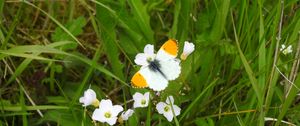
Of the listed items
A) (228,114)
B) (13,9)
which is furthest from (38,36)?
(228,114)

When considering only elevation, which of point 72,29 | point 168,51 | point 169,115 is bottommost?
point 169,115

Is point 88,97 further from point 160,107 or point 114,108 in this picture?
point 160,107

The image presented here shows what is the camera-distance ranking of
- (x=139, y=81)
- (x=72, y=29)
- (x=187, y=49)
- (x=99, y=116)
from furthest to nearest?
1. (x=72, y=29)
2. (x=187, y=49)
3. (x=99, y=116)
4. (x=139, y=81)

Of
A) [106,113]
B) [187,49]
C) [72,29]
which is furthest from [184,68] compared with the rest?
[72,29]

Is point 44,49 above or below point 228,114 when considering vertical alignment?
above

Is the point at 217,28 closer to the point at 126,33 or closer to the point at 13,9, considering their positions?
the point at 126,33
